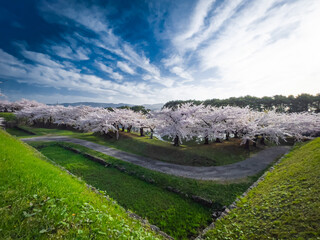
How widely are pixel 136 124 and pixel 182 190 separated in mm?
20229

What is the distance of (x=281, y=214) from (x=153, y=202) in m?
6.88

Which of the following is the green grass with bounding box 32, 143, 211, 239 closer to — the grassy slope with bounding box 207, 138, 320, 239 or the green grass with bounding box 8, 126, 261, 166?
the grassy slope with bounding box 207, 138, 320, 239

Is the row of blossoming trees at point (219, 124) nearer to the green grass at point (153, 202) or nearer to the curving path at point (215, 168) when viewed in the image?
the curving path at point (215, 168)

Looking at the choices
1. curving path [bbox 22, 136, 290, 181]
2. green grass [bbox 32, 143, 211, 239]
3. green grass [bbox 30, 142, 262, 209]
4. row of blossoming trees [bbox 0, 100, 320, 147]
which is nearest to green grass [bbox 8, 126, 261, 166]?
curving path [bbox 22, 136, 290, 181]

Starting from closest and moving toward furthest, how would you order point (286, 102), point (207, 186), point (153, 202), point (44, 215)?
1. point (44, 215)
2. point (153, 202)
3. point (207, 186)
4. point (286, 102)

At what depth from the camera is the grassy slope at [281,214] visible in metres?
4.77

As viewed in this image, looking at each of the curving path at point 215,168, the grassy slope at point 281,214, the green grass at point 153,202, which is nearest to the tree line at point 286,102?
the curving path at point 215,168

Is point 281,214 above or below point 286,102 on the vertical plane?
below

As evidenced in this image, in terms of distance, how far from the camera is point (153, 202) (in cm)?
909

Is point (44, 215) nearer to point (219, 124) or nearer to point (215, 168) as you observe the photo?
point (215, 168)

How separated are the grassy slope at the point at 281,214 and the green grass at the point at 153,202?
1.76 m

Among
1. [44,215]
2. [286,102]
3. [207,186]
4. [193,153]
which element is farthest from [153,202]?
[286,102]

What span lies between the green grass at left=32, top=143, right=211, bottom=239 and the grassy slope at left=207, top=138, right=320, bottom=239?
176 centimetres

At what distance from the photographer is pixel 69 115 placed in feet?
137
